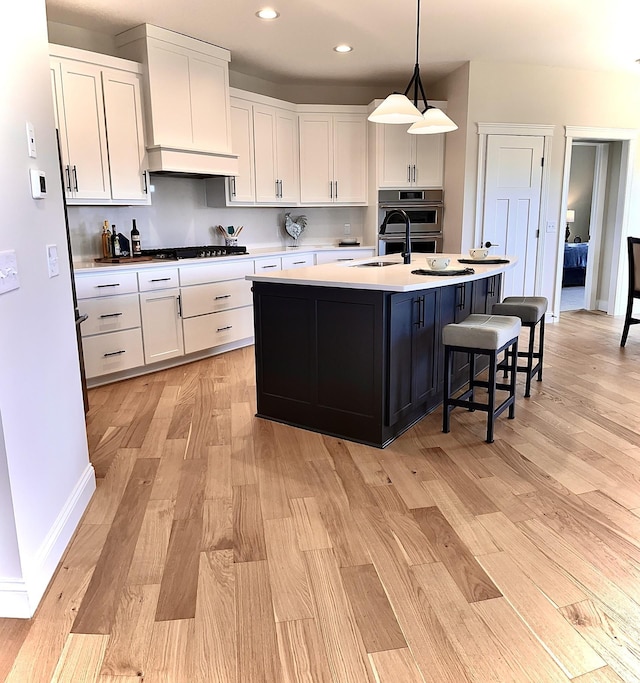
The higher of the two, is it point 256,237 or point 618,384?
point 256,237

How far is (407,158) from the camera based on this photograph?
6102 mm

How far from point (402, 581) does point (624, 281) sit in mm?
6133

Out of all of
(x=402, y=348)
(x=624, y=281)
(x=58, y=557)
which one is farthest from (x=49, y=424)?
(x=624, y=281)

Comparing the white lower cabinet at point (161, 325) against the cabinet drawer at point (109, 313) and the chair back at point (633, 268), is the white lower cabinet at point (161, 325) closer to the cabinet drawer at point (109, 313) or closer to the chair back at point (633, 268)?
the cabinet drawer at point (109, 313)

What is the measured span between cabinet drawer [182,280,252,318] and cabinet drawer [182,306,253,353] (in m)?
0.05

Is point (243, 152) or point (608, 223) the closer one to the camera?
point (243, 152)

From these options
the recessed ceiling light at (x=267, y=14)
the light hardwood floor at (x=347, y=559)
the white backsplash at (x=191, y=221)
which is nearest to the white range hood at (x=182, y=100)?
the white backsplash at (x=191, y=221)

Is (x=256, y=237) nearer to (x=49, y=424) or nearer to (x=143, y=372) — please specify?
(x=143, y=372)

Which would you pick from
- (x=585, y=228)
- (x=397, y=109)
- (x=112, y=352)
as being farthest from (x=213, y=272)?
(x=585, y=228)

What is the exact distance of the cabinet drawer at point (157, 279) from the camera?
166 inches

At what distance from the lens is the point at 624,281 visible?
6707 mm

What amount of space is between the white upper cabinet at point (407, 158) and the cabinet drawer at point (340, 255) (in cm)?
76

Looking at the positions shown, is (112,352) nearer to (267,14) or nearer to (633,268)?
(267,14)

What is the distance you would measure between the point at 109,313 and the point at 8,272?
95.6 inches
